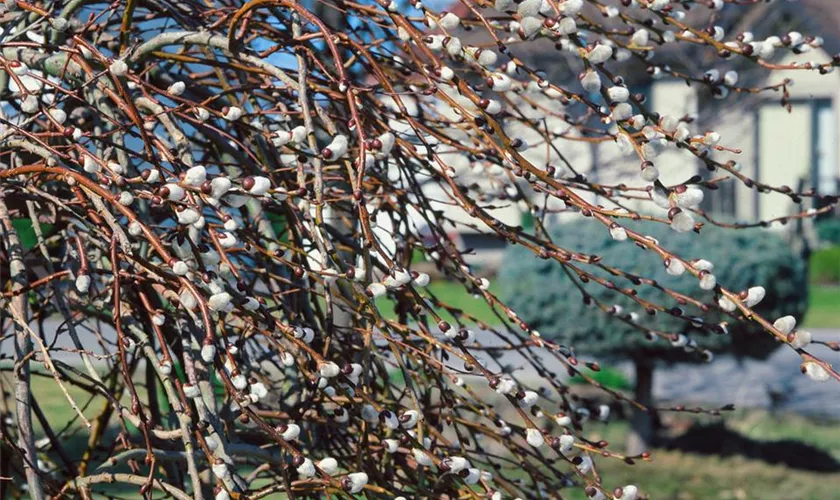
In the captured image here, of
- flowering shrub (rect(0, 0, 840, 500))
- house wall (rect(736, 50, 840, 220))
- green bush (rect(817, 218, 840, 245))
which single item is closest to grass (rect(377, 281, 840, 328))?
green bush (rect(817, 218, 840, 245))

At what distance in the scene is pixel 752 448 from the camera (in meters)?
8.05

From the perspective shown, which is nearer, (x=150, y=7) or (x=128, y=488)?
(x=150, y=7)

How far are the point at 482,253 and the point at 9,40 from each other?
20893mm

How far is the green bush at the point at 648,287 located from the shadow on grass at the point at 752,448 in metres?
0.91

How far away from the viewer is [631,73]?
15352 millimetres

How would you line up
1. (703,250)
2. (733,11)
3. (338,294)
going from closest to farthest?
(338,294) < (703,250) < (733,11)

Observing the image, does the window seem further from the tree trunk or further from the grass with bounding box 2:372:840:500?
the tree trunk

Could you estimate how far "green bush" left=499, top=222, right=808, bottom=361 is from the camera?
284 inches

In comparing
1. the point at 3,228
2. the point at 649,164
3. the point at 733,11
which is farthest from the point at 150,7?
the point at 733,11

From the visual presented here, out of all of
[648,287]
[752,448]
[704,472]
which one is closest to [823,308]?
[752,448]

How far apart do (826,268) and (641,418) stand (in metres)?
14.5

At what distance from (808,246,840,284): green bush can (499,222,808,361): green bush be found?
14034 millimetres

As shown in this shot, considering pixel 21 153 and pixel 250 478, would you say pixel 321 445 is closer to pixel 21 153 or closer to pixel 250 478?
pixel 250 478

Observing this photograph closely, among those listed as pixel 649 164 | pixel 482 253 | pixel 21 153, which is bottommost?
pixel 649 164
